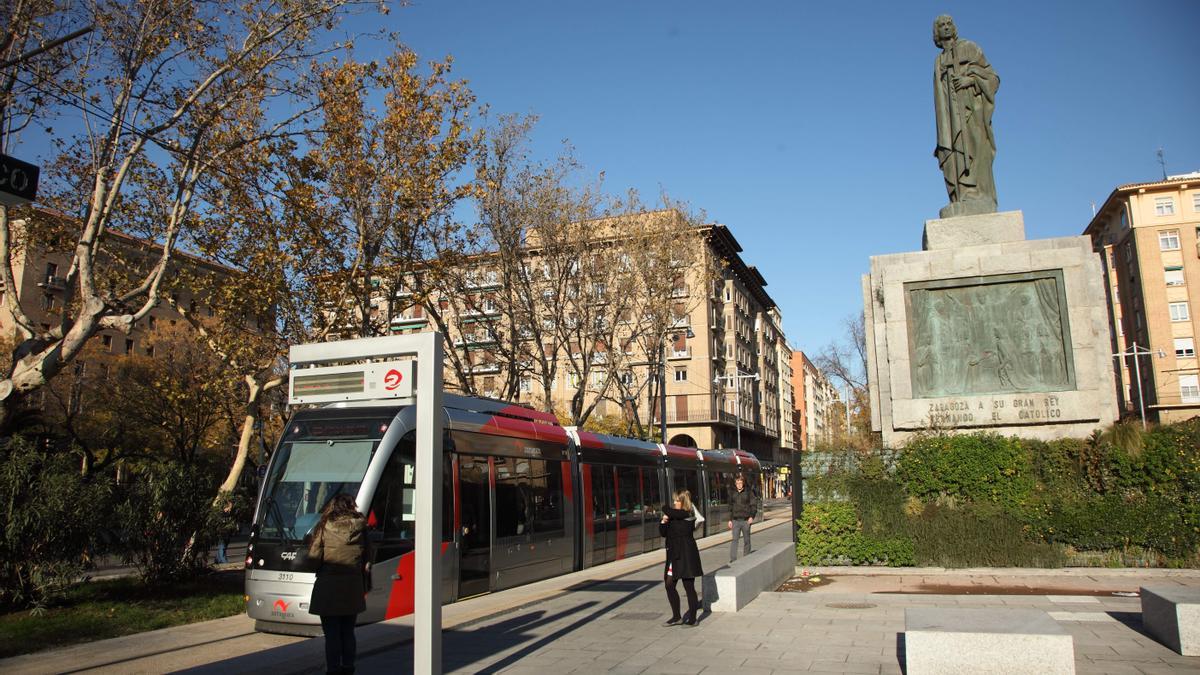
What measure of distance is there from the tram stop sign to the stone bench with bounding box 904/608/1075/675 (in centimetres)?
739

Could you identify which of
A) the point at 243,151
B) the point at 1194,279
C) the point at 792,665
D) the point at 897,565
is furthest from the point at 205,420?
the point at 1194,279

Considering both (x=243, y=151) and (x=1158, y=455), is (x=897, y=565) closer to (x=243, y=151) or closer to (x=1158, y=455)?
(x=1158, y=455)

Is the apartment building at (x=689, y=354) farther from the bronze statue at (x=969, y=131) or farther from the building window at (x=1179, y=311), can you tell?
the building window at (x=1179, y=311)

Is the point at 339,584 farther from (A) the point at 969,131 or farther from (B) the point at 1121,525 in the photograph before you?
(A) the point at 969,131

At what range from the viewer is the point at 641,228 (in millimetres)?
31031

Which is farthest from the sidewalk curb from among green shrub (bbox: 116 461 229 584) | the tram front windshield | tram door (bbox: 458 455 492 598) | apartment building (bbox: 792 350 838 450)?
apartment building (bbox: 792 350 838 450)

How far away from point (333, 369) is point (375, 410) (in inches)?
199

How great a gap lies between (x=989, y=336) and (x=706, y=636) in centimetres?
671

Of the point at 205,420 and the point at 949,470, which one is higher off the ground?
the point at 205,420

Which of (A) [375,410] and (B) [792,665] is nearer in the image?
(B) [792,665]

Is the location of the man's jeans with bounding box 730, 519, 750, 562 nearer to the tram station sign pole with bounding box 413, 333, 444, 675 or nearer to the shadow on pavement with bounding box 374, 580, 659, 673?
the shadow on pavement with bounding box 374, 580, 659, 673

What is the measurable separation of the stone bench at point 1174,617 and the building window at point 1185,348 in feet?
211

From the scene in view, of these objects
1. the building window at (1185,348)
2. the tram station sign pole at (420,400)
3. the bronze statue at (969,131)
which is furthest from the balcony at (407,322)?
the building window at (1185,348)

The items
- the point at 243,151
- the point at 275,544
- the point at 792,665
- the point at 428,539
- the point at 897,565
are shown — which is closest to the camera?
the point at 428,539
